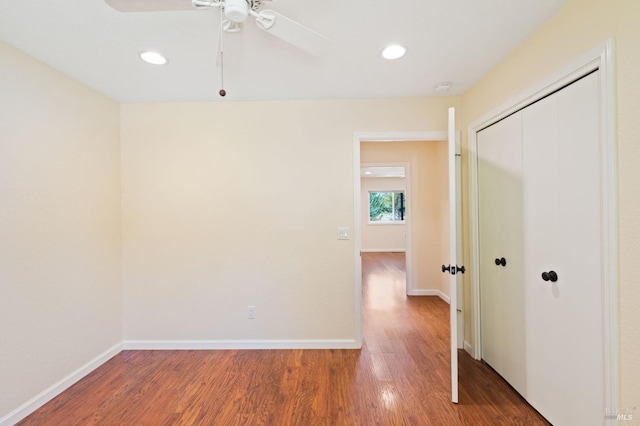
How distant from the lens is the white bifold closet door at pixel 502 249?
1.88m

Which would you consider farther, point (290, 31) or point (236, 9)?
point (290, 31)

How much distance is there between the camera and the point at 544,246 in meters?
1.67

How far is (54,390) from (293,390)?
178cm

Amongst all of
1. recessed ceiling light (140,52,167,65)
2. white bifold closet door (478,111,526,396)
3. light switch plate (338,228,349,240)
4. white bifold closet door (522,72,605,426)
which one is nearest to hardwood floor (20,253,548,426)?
white bifold closet door (478,111,526,396)

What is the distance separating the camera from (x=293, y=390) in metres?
2.00

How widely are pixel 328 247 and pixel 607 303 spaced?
74.5 inches

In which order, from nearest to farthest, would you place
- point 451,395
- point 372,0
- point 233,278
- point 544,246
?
point 372,0, point 544,246, point 451,395, point 233,278

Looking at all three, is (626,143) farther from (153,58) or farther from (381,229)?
(381,229)

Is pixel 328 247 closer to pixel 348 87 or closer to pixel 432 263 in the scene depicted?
pixel 348 87

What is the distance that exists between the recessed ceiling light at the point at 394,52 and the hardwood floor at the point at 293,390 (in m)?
2.46

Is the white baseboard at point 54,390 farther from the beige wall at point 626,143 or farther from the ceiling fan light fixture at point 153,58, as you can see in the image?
the beige wall at point 626,143

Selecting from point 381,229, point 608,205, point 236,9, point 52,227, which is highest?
point 236,9

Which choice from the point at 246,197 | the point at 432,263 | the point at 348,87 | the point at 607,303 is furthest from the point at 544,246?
the point at 432,263
